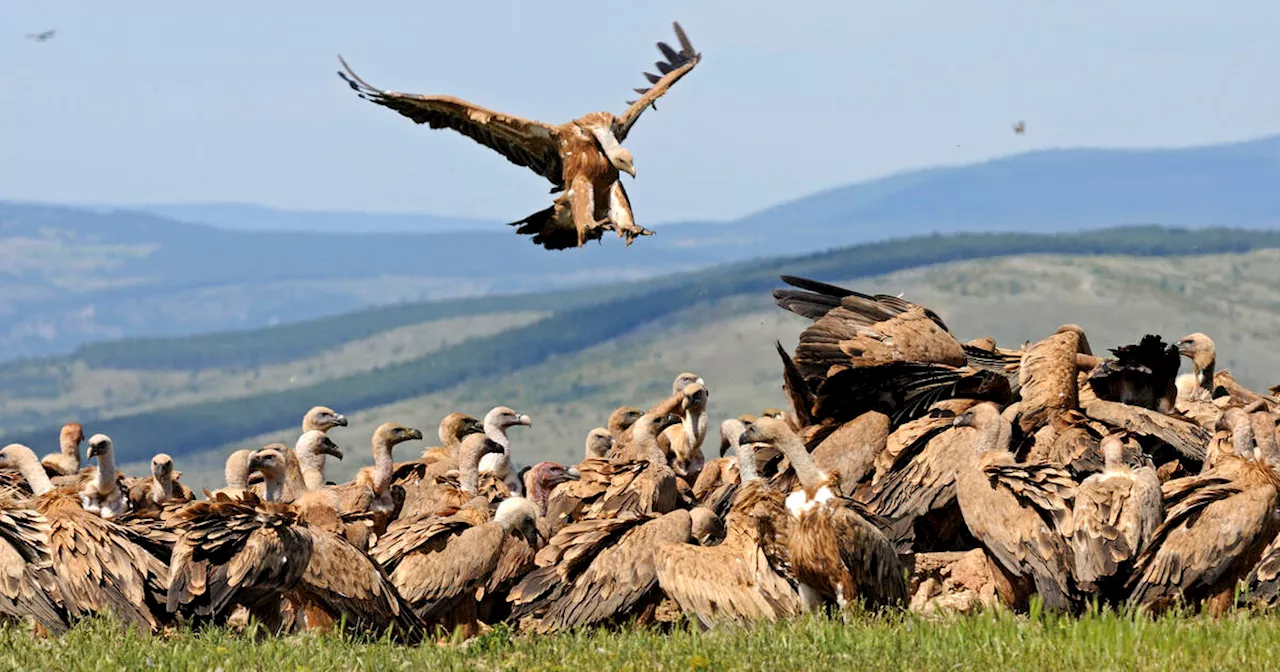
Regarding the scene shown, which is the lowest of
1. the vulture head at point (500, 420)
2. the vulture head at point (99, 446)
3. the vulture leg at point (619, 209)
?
the vulture head at point (500, 420)

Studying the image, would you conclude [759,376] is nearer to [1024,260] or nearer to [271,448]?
[1024,260]

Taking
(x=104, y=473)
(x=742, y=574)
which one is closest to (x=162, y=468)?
(x=104, y=473)

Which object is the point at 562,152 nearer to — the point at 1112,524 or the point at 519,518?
the point at 519,518

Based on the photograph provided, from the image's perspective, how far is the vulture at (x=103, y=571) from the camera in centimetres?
939

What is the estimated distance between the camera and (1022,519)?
935cm

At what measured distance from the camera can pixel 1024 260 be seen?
6344 inches

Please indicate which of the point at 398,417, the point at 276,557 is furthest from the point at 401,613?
the point at 398,417

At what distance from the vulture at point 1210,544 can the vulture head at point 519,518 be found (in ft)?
11.0

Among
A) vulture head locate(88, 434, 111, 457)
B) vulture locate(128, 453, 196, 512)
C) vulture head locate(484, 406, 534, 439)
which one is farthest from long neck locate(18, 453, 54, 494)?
vulture head locate(484, 406, 534, 439)

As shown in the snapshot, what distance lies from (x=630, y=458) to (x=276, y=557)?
4.63 metres

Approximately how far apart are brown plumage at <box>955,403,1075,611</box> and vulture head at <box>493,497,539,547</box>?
95.8 inches

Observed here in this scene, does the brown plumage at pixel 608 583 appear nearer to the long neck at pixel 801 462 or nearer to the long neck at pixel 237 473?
the long neck at pixel 801 462

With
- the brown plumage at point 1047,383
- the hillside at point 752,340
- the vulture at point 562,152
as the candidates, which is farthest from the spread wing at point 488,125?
the hillside at point 752,340

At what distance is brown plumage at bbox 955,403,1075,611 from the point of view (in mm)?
9234
